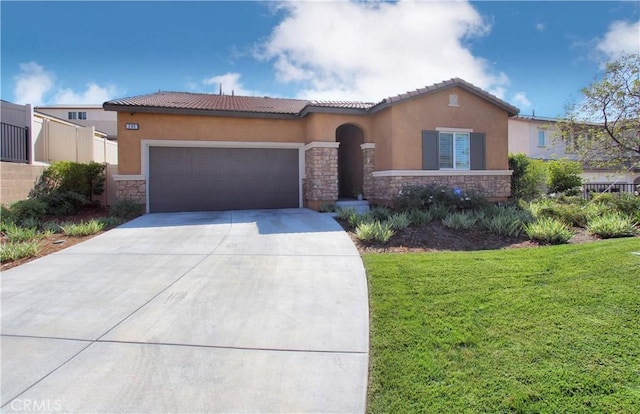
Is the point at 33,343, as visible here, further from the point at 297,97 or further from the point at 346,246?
the point at 297,97

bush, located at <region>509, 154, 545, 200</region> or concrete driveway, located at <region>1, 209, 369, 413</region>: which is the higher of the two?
bush, located at <region>509, 154, 545, 200</region>

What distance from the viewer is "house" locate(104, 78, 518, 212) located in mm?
12555

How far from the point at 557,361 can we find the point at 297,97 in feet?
A: 59.7

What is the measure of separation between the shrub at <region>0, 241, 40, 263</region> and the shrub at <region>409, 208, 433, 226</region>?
28.8 ft

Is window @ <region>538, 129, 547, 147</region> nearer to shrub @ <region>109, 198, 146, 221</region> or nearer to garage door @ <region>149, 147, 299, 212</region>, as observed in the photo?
garage door @ <region>149, 147, 299, 212</region>

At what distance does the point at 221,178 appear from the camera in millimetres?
13797

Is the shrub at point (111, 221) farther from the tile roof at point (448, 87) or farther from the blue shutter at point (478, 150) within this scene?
the blue shutter at point (478, 150)

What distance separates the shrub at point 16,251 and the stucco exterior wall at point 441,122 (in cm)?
1011

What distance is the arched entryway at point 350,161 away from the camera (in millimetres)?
15133

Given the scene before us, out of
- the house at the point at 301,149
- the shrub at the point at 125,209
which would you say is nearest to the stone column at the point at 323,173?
the house at the point at 301,149

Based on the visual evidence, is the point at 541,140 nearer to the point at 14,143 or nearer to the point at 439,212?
the point at 439,212

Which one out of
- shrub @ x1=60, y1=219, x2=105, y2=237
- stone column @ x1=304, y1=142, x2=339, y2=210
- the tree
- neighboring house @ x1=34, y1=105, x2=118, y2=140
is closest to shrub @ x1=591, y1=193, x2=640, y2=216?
the tree

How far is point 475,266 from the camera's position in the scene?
18.9ft

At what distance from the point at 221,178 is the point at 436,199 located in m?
8.00
